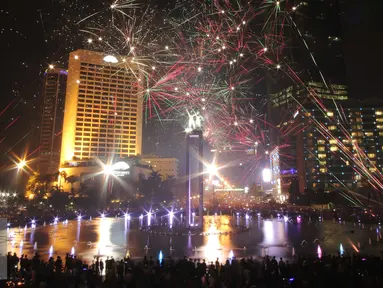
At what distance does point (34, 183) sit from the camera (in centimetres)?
6612

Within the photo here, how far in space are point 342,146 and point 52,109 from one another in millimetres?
97046

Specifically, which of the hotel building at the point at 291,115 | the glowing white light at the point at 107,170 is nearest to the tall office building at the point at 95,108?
the glowing white light at the point at 107,170

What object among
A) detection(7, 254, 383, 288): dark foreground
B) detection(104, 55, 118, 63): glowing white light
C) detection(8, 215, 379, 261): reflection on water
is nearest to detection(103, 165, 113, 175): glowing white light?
detection(104, 55, 118, 63): glowing white light

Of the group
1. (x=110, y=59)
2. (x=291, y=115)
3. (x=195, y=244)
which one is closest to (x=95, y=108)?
(x=110, y=59)

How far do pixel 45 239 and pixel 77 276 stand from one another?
1401 centimetres

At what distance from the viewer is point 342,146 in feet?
303

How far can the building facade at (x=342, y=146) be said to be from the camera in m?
91.8

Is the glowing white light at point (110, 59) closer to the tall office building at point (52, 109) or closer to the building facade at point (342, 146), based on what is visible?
the tall office building at point (52, 109)

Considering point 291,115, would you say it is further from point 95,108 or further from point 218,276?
point 218,276

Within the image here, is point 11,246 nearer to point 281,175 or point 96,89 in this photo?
point 96,89

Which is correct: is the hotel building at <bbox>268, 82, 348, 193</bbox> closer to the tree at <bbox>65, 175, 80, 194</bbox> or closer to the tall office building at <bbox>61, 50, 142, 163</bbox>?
the tall office building at <bbox>61, 50, 142, 163</bbox>

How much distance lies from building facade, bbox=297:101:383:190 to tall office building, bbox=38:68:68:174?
83100mm

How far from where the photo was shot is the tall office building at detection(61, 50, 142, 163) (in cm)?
8988

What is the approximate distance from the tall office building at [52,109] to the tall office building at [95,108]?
27.3 metres
